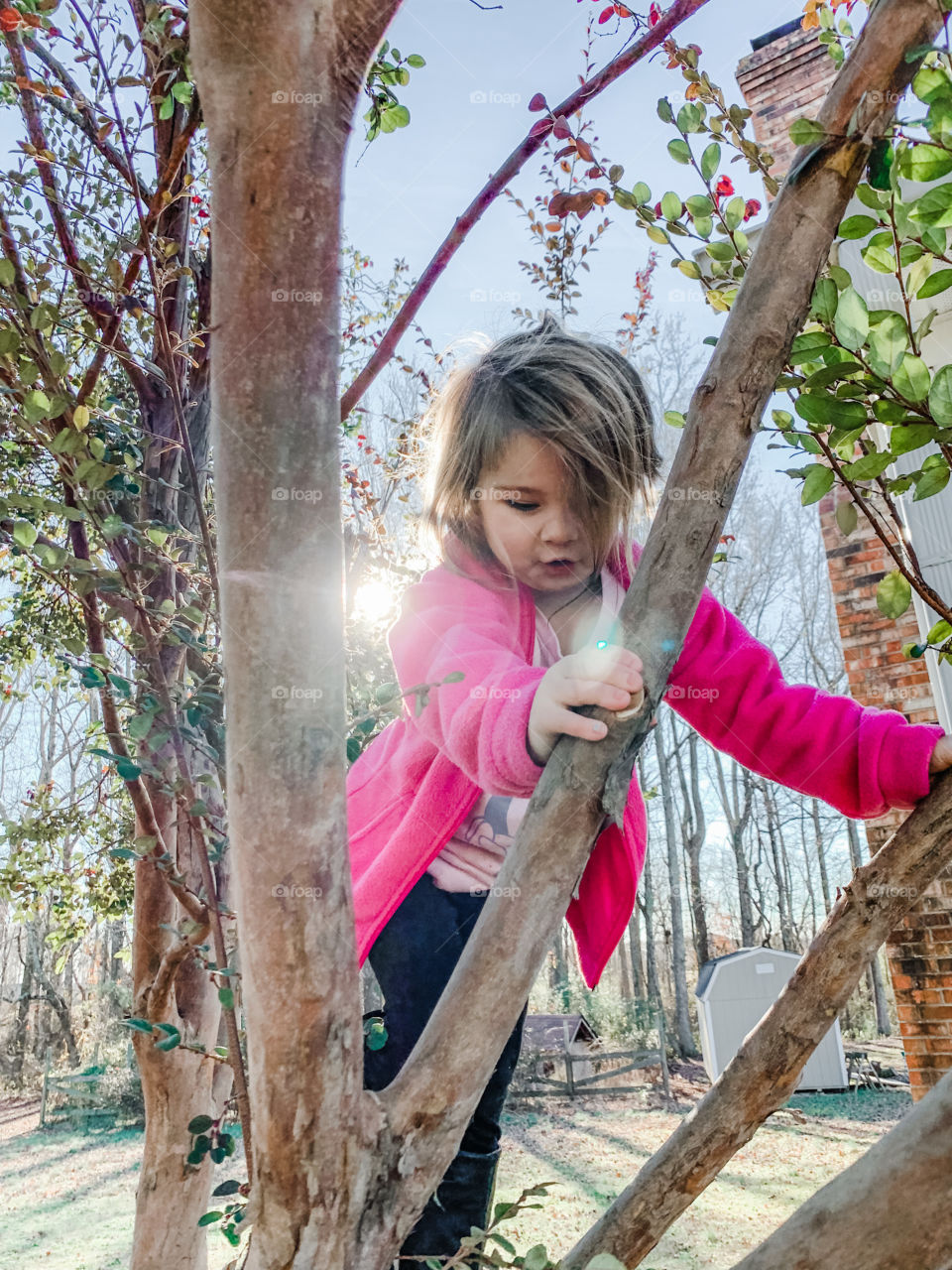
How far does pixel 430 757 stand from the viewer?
132 centimetres

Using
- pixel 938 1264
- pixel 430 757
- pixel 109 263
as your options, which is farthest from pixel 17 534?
pixel 938 1264

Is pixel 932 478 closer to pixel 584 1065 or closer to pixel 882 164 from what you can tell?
pixel 882 164

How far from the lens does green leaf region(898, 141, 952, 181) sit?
29.5 inches

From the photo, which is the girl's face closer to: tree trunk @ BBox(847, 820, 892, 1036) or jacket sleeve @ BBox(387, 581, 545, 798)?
jacket sleeve @ BBox(387, 581, 545, 798)

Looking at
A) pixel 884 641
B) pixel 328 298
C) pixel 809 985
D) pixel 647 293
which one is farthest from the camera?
pixel 884 641

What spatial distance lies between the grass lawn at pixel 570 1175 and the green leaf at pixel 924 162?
474cm

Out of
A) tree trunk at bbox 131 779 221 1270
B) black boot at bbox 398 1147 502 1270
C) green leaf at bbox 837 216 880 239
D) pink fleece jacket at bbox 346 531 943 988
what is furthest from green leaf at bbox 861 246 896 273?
tree trunk at bbox 131 779 221 1270

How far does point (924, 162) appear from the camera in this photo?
762 millimetres

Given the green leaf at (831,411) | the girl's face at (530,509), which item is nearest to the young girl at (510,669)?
→ the girl's face at (530,509)

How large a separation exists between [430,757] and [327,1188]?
77cm

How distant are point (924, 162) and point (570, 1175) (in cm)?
897

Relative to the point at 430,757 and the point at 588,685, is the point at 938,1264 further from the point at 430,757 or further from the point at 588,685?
the point at 430,757

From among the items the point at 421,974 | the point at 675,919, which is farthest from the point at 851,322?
the point at 675,919

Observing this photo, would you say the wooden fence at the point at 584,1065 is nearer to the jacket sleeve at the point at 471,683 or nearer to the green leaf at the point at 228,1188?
the green leaf at the point at 228,1188
